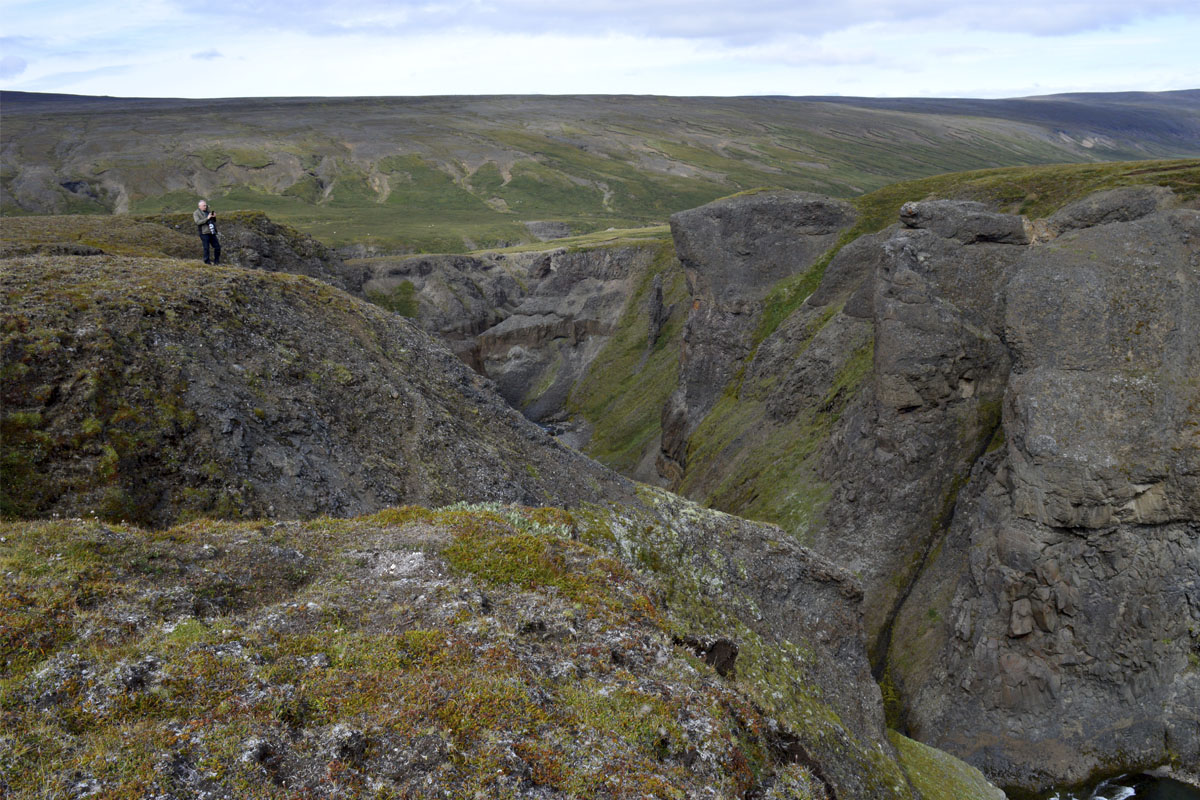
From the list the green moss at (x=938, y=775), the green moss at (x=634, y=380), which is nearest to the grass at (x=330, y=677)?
the green moss at (x=938, y=775)

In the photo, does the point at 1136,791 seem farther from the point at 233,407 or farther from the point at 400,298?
the point at 400,298

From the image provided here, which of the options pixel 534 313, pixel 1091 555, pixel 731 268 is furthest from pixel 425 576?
pixel 534 313

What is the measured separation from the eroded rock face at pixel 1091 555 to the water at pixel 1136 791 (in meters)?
0.86

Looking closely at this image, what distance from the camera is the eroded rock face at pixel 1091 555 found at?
131 ft

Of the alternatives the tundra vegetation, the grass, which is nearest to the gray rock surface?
the tundra vegetation

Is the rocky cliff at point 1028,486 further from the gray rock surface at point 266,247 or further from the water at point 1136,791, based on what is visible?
the gray rock surface at point 266,247

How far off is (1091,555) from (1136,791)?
39.1 ft

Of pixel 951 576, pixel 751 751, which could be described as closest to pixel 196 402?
pixel 751 751

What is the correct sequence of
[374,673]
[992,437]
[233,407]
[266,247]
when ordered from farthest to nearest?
[266,247] → [992,437] → [233,407] → [374,673]

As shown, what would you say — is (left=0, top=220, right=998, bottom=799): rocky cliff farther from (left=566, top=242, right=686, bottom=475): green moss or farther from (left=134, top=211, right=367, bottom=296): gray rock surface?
(left=566, top=242, right=686, bottom=475): green moss

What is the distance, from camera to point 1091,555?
1639 inches

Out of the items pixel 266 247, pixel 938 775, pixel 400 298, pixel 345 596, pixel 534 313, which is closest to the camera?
pixel 345 596

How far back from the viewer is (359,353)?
30922 millimetres

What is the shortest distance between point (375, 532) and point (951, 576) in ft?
138
